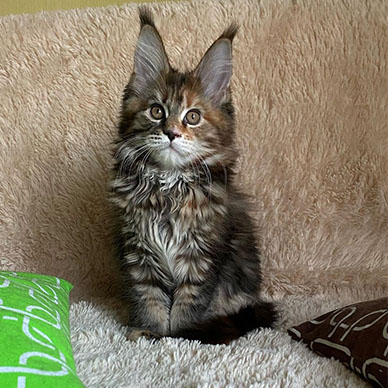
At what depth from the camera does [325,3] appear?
1605mm

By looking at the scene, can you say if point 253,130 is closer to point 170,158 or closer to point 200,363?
point 170,158

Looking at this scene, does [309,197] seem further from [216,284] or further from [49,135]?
[49,135]

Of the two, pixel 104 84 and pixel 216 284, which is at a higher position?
pixel 104 84

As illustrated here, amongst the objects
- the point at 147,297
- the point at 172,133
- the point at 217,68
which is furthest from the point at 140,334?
the point at 217,68

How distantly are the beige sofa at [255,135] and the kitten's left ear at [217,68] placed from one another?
12.0 inches

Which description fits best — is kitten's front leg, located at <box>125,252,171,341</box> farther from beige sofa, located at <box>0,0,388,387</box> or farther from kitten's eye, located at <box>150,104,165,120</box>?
kitten's eye, located at <box>150,104,165,120</box>

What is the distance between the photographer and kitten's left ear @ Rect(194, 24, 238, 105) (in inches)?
51.2

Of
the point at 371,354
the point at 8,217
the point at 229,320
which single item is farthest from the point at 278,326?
the point at 8,217

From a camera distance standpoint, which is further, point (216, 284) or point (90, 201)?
point (90, 201)

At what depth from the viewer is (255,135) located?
1.66m

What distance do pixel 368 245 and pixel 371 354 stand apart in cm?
67

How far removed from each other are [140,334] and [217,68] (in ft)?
2.32

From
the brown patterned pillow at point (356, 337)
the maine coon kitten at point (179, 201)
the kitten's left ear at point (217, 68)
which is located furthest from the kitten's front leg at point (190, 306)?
the kitten's left ear at point (217, 68)

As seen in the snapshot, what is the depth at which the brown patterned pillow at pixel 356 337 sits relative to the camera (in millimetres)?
982
